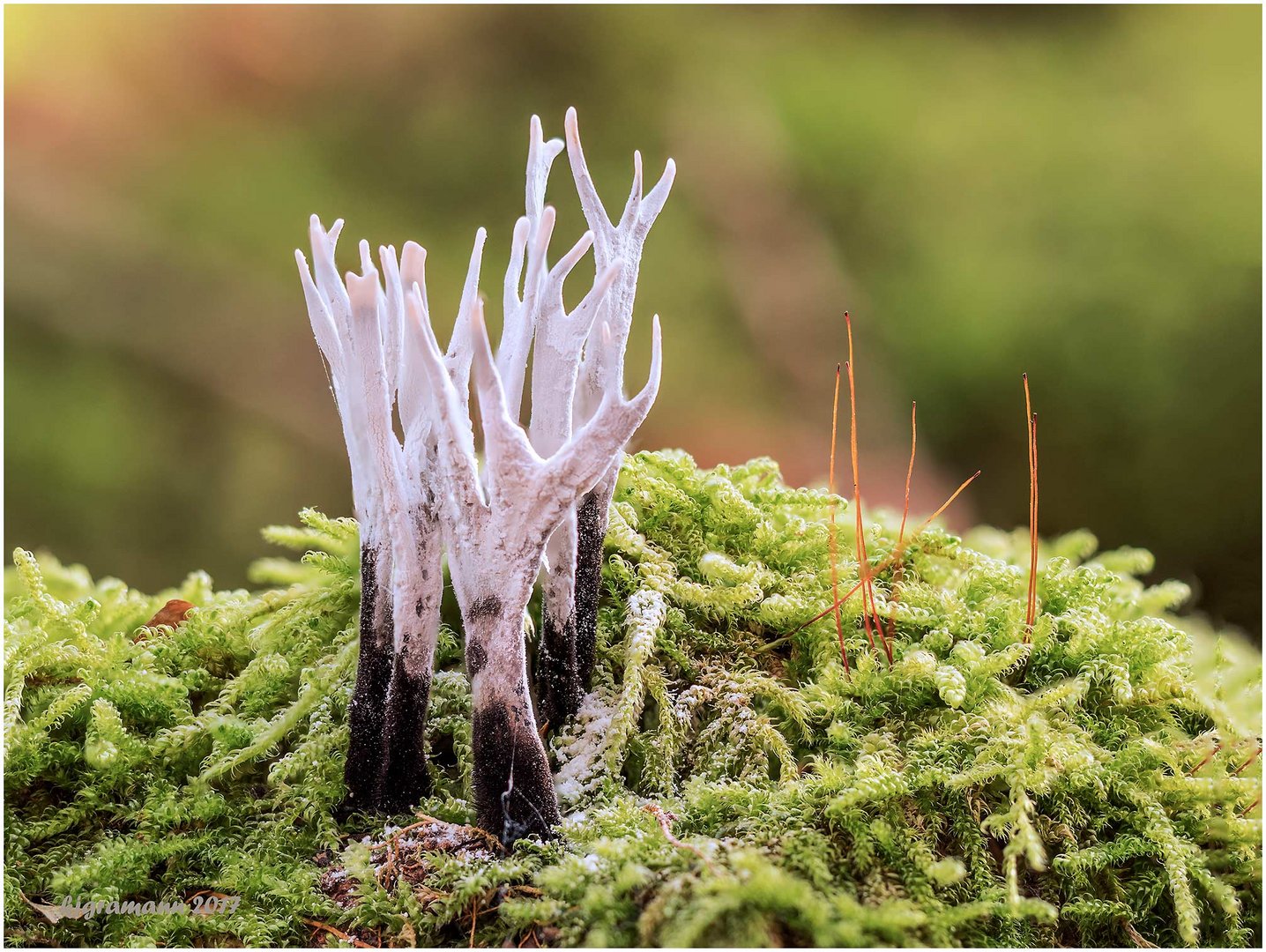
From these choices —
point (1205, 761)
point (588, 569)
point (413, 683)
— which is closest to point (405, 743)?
point (413, 683)

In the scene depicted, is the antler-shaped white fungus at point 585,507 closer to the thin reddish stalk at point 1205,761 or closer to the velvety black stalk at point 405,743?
the velvety black stalk at point 405,743

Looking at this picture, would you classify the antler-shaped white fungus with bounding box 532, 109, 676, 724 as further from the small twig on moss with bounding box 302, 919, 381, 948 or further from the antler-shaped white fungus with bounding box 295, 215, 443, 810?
the small twig on moss with bounding box 302, 919, 381, 948

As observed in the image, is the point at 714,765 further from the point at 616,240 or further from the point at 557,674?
the point at 616,240

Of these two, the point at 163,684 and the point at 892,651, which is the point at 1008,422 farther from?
the point at 163,684

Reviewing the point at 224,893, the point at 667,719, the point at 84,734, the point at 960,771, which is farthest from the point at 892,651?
the point at 84,734

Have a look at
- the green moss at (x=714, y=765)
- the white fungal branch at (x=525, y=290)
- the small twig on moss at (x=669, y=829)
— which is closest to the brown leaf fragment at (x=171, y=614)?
the green moss at (x=714, y=765)

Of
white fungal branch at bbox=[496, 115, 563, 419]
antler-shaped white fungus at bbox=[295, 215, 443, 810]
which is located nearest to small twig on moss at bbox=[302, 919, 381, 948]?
antler-shaped white fungus at bbox=[295, 215, 443, 810]
